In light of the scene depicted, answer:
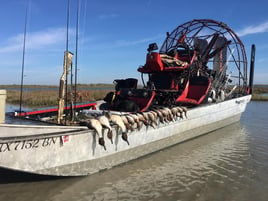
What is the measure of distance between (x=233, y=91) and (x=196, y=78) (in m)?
5.81

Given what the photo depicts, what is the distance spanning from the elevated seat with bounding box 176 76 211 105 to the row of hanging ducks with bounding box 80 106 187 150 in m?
2.32

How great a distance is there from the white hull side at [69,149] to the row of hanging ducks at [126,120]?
194mm

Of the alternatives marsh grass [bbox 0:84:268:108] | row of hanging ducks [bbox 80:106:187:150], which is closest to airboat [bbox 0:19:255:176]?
row of hanging ducks [bbox 80:106:187:150]

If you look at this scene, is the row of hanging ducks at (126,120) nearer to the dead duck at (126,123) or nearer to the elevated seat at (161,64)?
the dead duck at (126,123)

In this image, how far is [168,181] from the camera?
19.7 ft

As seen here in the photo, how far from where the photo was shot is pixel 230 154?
8359 millimetres

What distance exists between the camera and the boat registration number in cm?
451

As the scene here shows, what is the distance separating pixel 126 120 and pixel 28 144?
2569mm

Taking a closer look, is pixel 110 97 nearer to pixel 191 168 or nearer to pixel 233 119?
pixel 191 168

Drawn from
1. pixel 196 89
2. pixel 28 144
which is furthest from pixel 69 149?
pixel 196 89

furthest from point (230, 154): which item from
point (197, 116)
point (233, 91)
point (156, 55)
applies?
point (233, 91)

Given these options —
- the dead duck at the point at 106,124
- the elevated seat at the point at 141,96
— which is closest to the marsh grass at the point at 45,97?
the elevated seat at the point at 141,96

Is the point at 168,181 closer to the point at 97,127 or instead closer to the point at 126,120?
the point at 126,120

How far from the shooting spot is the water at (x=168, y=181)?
517 cm
